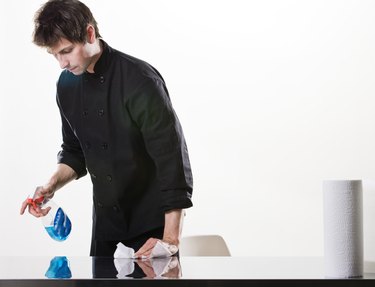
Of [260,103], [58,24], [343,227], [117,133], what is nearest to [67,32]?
[58,24]

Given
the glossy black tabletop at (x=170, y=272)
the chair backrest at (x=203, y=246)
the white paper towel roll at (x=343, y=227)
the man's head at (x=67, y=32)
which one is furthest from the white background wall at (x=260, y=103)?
the white paper towel roll at (x=343, y=227)

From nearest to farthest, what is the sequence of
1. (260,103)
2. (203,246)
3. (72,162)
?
(72,162)
(203,246)
(260,103)

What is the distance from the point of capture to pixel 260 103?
5129mm

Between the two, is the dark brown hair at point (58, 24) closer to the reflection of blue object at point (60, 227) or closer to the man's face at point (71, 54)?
the man's face at point (71, 54)

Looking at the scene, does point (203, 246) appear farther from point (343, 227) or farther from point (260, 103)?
point (260, 103)

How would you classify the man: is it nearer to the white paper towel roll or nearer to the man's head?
the man's head

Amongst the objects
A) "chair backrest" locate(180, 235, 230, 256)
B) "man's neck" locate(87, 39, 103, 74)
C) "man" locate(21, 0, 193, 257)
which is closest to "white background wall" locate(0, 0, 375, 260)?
"chair backrest" locate(180, 235, 230, 256)

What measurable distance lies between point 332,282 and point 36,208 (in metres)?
1.14

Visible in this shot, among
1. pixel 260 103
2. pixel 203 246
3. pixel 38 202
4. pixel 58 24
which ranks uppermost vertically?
pixel 58 24

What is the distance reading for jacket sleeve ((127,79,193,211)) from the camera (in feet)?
7.24

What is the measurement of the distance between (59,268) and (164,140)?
2.15ft

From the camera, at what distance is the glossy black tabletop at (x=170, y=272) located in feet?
4.96

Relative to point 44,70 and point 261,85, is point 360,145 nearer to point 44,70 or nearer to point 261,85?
point 261,85

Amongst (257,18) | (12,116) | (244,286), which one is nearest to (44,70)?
(12,116)
